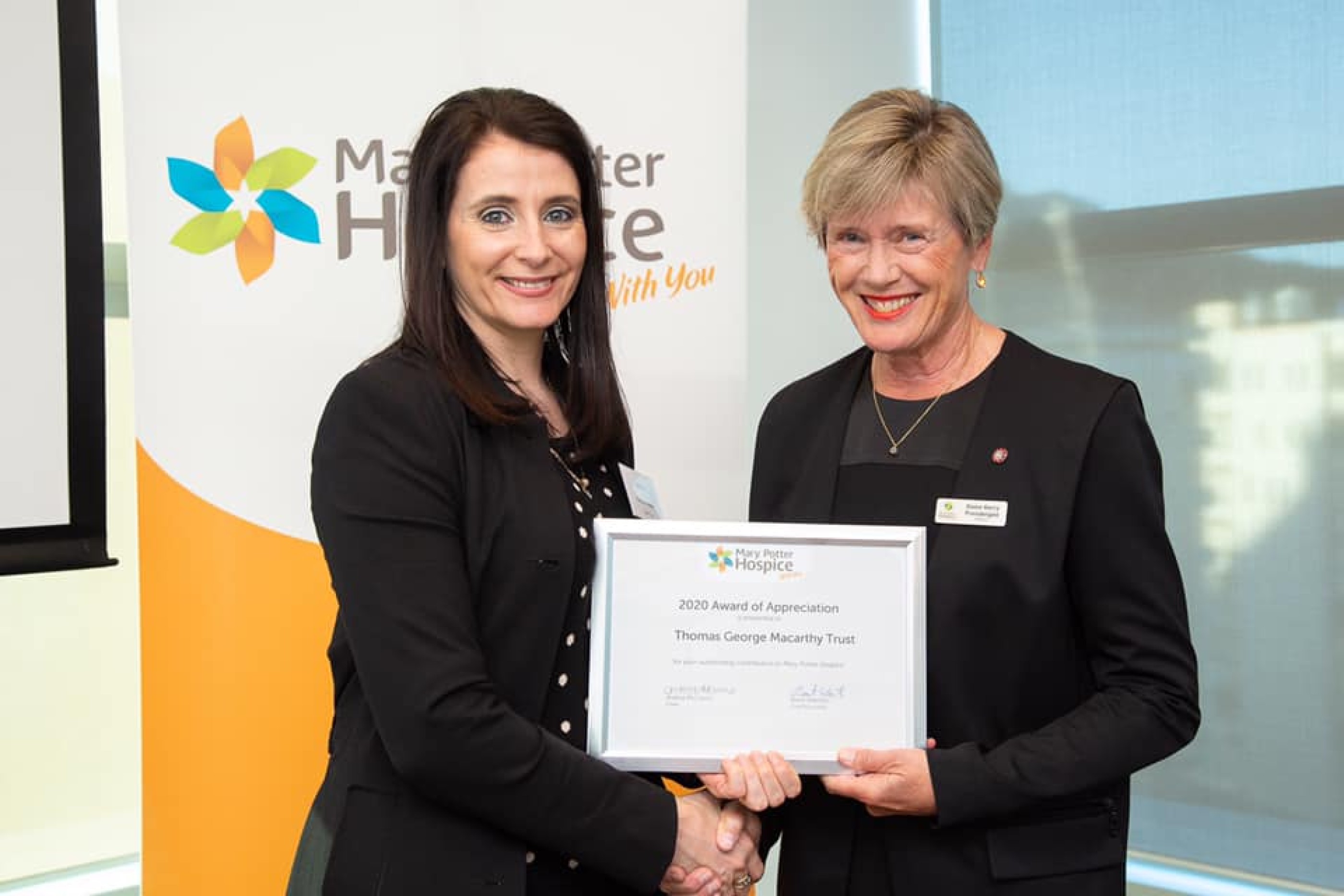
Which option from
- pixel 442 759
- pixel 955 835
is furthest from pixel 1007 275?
pixel 442 759

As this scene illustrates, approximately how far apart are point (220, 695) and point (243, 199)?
105 cm

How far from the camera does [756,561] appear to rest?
1733mm

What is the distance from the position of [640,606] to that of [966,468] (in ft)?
1.70

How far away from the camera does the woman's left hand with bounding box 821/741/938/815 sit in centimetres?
171

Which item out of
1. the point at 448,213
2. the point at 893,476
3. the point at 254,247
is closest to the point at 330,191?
the point at 254,247

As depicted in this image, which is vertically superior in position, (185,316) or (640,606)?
(185,316)

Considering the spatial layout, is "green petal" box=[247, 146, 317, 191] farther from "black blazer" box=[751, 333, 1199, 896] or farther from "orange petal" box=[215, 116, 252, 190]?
"black blazer" box=[751, 333, 1199, 896]

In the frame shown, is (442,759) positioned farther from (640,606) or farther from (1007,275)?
(1007,275)

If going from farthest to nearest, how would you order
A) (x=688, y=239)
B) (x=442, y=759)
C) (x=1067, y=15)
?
(x=1067, y=15) → (x=688, y=239) → (x=442, y=759)

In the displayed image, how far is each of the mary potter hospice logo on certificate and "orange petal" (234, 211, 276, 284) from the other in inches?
54.5

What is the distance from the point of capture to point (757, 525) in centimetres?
172

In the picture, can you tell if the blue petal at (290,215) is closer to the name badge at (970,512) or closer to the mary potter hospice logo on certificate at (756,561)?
the mary potter hospice logo on certificate at (756,561)

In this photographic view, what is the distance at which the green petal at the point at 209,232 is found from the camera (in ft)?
8.52
